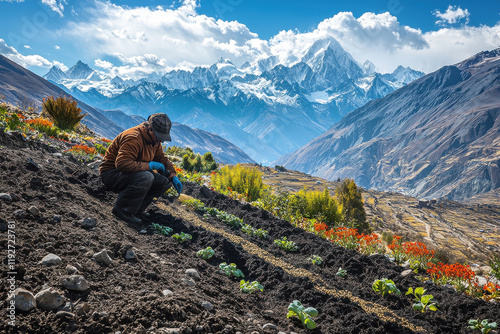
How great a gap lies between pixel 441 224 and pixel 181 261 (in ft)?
264

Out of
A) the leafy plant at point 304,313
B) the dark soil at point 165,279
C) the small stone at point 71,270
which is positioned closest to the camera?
the dark soil at point 165,279

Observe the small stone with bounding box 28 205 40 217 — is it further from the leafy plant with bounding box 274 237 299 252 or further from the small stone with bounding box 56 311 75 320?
the leafy plant with bounding box 274 237 299 252

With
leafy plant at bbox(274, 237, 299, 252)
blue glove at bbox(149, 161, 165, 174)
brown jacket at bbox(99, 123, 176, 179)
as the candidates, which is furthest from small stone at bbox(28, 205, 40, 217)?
leafy plant at bbox(274, 237, 299, 252)

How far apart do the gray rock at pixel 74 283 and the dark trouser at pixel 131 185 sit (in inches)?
109

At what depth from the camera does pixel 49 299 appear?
2.42 m

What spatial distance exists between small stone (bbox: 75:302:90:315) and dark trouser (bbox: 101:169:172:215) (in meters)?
3.08

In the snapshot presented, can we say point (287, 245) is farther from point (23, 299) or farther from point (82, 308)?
point (23, 299)

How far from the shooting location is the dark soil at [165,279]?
2600mm

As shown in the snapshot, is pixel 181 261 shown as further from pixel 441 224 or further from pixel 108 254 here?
pixel 441 224

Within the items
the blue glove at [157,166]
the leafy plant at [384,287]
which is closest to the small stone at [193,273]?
the blue glove at [157,166]

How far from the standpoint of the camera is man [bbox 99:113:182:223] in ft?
17.5

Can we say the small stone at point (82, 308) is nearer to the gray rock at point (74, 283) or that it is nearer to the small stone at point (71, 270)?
the gray rock at point (74, 283)

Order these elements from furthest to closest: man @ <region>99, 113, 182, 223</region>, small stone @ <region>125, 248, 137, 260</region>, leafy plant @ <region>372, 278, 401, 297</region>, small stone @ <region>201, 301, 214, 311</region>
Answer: man @ <region>99, 113, 182, 223</region> < leafy plant @ <region>372, 278, 401, 297</region> < small stone @ <region>125, 248, 137, 260</region> < small stone @ <region>201, 301, 214, 311</region>

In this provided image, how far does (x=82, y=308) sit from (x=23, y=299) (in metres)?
0.43
